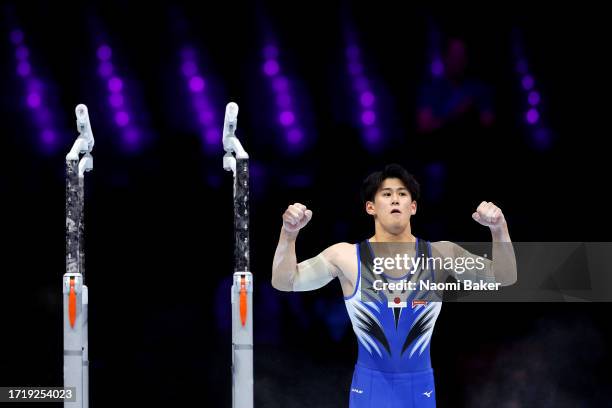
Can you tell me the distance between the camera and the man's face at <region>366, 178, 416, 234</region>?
452cm

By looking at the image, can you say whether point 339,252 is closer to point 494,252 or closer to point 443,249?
point 443,249

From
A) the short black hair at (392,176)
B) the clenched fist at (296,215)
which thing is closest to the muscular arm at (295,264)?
the clenched fist at (296,215)

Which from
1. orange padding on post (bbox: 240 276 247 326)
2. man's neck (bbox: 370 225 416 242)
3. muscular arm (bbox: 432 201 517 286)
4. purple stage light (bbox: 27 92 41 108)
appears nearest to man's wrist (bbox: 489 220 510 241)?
muscular arm (bbox: 432 201 517 286)

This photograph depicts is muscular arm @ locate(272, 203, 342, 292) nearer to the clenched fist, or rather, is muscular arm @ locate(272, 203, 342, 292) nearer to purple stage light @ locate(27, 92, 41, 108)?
the clenched fist

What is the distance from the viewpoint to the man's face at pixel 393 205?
14.8 feet

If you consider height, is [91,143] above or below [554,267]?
above

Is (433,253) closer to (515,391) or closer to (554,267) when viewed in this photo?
(554,267)

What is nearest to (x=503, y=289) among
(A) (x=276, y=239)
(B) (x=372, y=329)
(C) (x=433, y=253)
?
(C) (x=433, y=253)

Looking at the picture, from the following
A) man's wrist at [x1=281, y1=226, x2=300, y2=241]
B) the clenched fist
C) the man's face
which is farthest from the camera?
the man's face

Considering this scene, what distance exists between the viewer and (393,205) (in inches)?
178

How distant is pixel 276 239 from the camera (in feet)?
19.0

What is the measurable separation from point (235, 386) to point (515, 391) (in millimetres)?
2356

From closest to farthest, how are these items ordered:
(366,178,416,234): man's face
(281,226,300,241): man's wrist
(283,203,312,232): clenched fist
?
(283,203,312,232): clenched fist
(281,226,300,241): man's wrist
(366,178,416,234): man's face

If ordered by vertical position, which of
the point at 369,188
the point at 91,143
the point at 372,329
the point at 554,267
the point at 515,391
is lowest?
the point at 515,391
